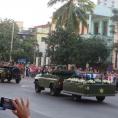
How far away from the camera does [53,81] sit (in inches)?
925

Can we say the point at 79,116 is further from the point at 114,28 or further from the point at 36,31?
the point at 36,31

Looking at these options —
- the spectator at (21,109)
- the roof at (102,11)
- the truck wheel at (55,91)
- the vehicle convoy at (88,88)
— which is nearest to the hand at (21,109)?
the spectator at (21,109)

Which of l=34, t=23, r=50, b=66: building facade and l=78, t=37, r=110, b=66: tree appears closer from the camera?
l=78, t=37, r=110, b=66: tree

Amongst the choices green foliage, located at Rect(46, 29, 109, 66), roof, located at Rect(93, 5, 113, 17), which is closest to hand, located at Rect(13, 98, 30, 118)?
green foliage, located at Rect(46, 29, 109, 66)

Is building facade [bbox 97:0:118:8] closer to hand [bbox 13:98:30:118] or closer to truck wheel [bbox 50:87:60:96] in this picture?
truck wheel [bbox 50:87:60:96]

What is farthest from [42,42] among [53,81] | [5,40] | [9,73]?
[53,81]

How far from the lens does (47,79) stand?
24.2 metres

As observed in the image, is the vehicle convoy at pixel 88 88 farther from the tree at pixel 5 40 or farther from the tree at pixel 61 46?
the tree at pixel 5 40

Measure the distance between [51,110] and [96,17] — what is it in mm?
35105

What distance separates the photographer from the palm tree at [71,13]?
1597 inches

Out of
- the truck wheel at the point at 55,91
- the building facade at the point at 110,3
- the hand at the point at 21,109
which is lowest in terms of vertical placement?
the truck wheel at the point at 55,91

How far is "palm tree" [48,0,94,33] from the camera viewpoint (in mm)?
40562

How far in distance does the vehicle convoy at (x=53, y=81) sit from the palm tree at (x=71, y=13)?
16.0 meters

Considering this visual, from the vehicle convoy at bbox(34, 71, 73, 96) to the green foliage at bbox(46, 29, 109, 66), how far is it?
1842 cm
